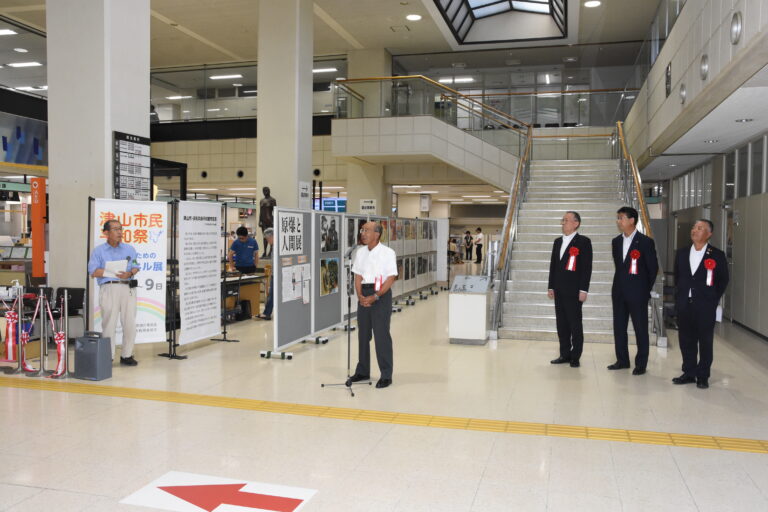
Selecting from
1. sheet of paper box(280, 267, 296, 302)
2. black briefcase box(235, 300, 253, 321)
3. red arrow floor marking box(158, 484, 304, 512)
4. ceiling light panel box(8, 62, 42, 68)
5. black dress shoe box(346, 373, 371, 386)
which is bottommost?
red arrow floor marking box(158, 484, 304, 512)

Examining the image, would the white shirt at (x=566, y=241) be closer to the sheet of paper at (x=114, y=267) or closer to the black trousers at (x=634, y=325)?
the black trousers at (x=634, y=325)

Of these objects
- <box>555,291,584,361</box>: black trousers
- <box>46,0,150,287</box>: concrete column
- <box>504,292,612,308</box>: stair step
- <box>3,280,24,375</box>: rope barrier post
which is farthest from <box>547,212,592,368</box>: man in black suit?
<box>3,280,24,375</box>: rope barrier post

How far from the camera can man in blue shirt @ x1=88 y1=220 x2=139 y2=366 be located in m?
6.73

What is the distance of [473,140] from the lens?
16.7 m

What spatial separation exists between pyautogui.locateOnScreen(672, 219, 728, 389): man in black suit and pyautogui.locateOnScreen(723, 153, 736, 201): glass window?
5517 mm

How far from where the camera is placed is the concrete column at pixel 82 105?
25.0ft

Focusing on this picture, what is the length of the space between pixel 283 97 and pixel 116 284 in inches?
260

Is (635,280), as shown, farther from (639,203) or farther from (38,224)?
(38,224)

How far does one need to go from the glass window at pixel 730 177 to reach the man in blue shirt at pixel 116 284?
9.52 metres

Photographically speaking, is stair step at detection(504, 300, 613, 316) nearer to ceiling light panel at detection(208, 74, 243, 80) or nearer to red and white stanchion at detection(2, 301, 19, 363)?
red and white stanchion at detection(2, 301, 19, 363)

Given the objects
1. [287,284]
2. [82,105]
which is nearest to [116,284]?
[287,284]

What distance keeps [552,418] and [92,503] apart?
3.36 meters

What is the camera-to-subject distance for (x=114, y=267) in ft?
22.1

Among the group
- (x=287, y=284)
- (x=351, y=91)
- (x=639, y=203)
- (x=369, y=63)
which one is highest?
(x=369, y=63)
